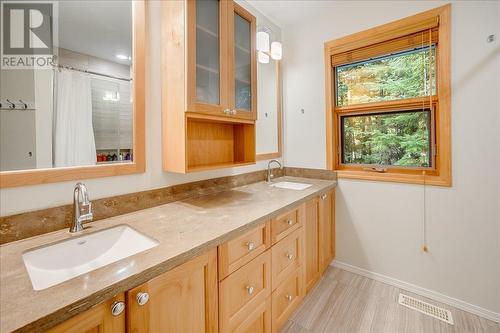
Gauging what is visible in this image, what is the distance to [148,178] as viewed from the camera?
4.65ft

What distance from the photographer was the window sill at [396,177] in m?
1.79

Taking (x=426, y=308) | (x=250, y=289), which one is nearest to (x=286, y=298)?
(x=250, y=289)

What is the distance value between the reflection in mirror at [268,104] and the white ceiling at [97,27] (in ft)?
4.28

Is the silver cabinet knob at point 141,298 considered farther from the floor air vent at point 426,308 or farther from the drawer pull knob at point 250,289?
the floor air vent at point 426,308

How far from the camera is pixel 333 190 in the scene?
90.7 inches

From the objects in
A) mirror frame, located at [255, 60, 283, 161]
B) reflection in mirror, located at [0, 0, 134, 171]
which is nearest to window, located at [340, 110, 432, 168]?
mirror frame, located at [255, 60, 283, 161]

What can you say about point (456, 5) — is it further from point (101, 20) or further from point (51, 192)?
point (51, 192)

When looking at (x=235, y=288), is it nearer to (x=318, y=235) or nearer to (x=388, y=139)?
(x=318, y=235)

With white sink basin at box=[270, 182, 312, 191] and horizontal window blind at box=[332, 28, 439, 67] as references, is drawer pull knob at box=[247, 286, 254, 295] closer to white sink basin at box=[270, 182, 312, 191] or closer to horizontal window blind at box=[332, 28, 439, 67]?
white sink basin at box=[270, 182, 312, 191]

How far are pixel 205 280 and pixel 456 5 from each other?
245 centimetres

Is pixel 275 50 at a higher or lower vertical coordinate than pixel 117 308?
higher

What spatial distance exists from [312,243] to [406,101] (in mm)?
1429

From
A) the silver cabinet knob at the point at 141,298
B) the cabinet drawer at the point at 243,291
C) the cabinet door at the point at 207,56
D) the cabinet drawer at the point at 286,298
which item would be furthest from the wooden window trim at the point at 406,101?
the silver cabinet knob at the point at 141,298

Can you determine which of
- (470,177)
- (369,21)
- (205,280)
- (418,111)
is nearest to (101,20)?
(205,280)
